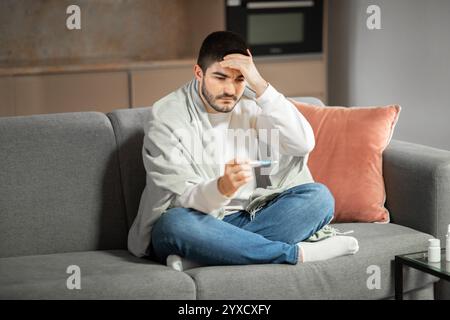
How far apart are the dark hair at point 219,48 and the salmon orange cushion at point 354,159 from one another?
56 centimetres

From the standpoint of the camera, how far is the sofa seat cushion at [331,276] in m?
2.47

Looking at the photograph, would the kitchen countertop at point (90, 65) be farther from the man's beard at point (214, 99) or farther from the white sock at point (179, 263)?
the white sock at point (179, 263)

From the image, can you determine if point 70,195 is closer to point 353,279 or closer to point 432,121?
point 353,279

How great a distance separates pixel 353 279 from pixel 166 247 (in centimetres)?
59

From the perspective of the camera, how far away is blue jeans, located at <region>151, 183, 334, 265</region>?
2520 millimetres

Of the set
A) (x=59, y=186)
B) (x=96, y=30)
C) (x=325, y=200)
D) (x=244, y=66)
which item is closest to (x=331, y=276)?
(x=325, y=200)

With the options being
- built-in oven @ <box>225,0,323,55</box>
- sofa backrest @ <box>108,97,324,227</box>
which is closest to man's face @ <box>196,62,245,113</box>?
sofa backrest @ <box>108,97,324,227</box>

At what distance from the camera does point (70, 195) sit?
2824 millimetres

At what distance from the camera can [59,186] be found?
2814 mm

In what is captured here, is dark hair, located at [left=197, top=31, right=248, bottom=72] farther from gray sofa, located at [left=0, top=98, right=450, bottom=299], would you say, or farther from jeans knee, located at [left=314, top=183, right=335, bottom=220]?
jeans knee, located at [left=314, top=183, right=335, bottom=220]

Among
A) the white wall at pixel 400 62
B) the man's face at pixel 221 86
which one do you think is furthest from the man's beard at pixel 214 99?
the white wall at pixel 400 62

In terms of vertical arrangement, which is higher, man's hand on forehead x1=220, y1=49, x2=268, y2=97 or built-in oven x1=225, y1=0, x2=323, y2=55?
built-in oven x1=225, y1=0, x2=323, y2=55

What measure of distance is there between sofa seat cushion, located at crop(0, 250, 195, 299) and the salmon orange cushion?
0.79 m

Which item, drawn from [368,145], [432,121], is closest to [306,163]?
[368,145]
